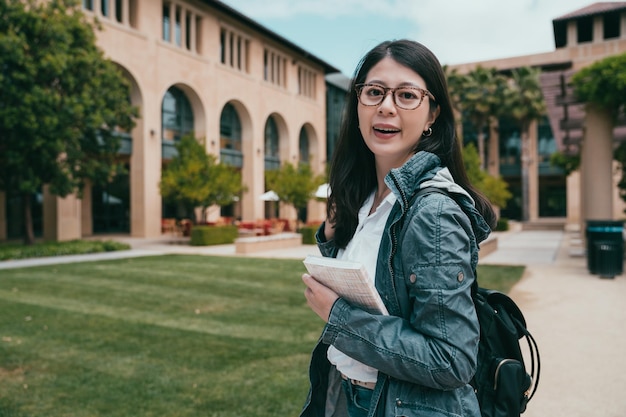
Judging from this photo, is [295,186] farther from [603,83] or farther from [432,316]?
[432,316]

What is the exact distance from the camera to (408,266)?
1354 mm

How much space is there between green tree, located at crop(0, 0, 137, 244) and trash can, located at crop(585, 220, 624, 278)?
17093 mm

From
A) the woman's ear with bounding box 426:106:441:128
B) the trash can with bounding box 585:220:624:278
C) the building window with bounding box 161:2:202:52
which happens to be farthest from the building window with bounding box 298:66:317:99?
the woman's ear with bounding box 426:106:441:128

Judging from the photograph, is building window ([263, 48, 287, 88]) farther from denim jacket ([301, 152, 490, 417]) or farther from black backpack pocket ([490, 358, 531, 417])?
black backpack pocket ([490, 358, 531, 417])

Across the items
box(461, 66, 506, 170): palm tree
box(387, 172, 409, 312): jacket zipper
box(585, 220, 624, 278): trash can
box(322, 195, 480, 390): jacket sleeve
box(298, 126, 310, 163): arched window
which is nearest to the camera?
box(322, 195, 480, 390): jacket sleeve

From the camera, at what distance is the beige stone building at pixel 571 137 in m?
14.8

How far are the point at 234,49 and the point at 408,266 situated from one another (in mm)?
35431

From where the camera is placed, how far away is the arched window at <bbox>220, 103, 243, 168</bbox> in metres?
34.5

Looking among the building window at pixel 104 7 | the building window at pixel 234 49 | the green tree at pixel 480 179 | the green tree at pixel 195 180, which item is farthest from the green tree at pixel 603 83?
the building window at pixel 234 49

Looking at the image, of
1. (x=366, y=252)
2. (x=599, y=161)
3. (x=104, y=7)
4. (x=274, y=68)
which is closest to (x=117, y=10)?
(x=104, y=7)

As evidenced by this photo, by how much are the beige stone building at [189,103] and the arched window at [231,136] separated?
0.07m

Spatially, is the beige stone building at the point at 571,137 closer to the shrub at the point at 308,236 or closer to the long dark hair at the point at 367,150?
the shrub at the point at 308,236

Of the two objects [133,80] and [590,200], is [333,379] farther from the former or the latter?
[133,80]

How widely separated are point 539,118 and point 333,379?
153 ft
